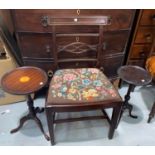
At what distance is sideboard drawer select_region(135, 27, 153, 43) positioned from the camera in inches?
63.7

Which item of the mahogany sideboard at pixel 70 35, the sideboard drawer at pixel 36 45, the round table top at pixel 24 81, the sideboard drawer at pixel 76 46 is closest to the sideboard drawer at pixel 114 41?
the mahogany sideboard at pixel 70 35

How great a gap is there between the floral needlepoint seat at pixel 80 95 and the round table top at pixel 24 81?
107 mm

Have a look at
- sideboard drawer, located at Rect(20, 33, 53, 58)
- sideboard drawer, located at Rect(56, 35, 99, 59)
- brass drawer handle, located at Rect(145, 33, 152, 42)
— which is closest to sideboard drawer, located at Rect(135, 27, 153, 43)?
brass drawer handle, located at Rect(145, 33, 152, 42)

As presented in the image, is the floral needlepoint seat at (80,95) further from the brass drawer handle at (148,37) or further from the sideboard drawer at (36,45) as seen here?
the brass drawer handle at (148,37)

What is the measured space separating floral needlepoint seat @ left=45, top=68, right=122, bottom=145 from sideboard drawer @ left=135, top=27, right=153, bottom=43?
621 millimetres

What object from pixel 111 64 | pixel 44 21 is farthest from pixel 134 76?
pixel 44 21

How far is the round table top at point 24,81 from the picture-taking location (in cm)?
119

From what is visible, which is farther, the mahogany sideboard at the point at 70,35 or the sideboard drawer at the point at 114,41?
the sideboard drawer at the point at 114,41

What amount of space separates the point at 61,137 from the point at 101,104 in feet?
1.79

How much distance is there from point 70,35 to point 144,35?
0.77 m

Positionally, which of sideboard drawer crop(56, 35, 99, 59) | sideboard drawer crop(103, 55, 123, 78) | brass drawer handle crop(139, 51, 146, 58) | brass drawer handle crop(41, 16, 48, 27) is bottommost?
sideboard drawer crop(103, 55, 123, 78)

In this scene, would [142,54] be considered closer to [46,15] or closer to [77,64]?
[77,64]

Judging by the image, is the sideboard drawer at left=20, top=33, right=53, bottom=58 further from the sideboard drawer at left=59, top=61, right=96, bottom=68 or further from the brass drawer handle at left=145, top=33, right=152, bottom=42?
the brass drawer handle at left=145, top=33, right=152, bottom=42

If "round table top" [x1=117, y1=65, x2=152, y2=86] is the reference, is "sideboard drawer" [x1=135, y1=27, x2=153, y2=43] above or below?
above
